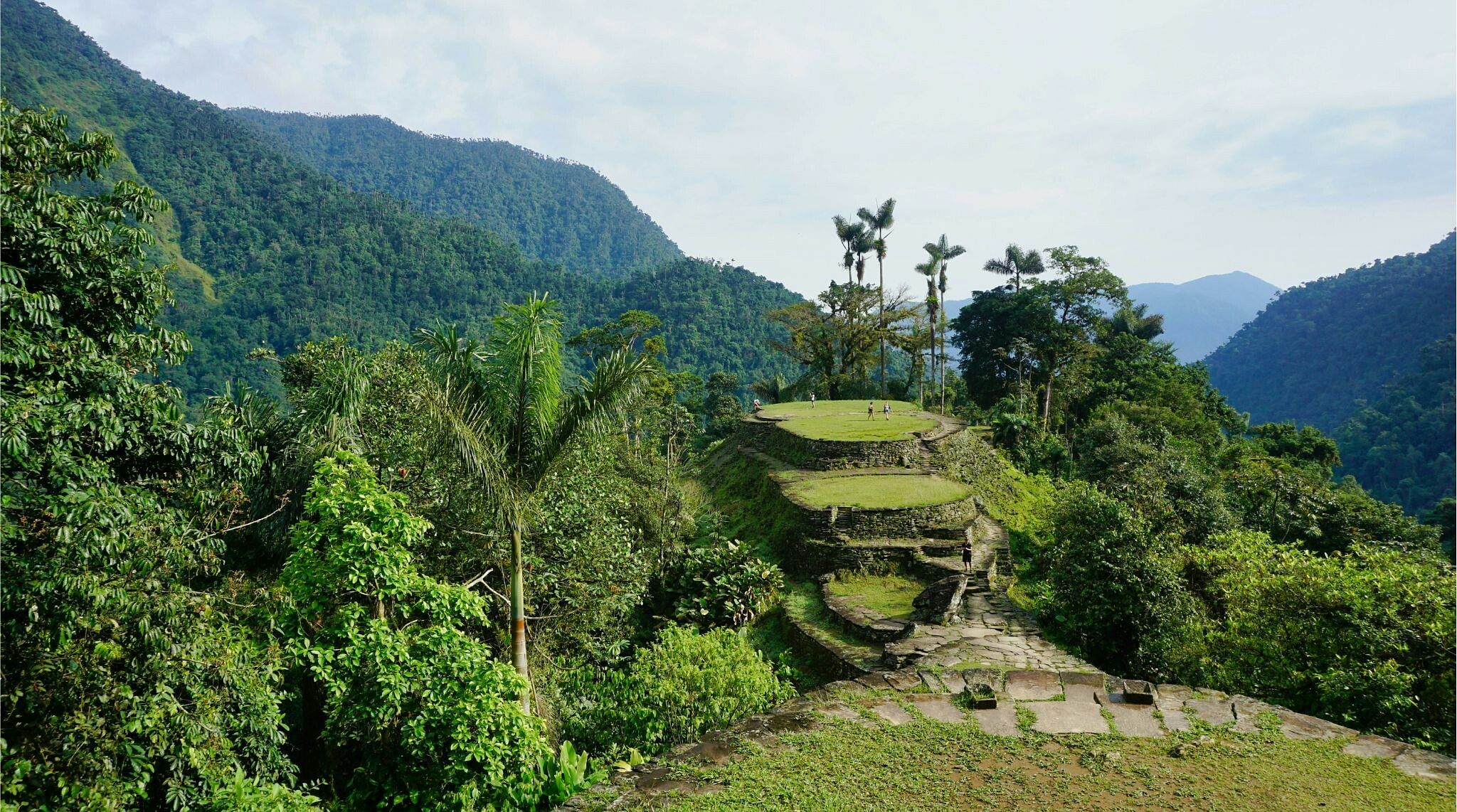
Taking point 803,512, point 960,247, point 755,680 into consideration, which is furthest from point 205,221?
point 755,680

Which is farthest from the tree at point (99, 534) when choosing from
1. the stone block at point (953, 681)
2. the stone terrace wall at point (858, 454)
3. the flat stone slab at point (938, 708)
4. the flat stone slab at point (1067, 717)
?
the stone terrace wall at point (858, 454)

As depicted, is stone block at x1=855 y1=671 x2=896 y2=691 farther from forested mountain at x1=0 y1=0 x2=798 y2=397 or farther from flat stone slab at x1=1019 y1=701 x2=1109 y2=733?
forested mountain at x1=0 y1=0 x2=798 y2=397

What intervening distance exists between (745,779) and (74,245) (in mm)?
6088

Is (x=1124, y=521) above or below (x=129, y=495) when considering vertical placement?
below

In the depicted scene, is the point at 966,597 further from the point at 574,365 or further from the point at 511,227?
the point at 511,227

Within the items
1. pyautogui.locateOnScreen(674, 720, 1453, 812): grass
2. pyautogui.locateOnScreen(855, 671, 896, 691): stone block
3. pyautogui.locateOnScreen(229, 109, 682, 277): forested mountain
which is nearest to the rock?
pyautogui.locateOnScreen(855, 671, 896, 691): stone block

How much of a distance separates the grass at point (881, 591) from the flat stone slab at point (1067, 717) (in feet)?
12.1

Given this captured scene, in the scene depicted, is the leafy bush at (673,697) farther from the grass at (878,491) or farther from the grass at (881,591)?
the grass at (878,491)

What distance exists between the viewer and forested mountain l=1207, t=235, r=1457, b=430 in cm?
5806

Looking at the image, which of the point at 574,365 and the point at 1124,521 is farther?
the point at 574,365

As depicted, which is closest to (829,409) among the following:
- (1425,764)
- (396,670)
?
(1425,764)

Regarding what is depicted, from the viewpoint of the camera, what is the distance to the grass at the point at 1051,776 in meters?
5.44

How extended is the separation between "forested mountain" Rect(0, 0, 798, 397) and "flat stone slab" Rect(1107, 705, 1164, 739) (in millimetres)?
47528

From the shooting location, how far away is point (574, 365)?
172ft
